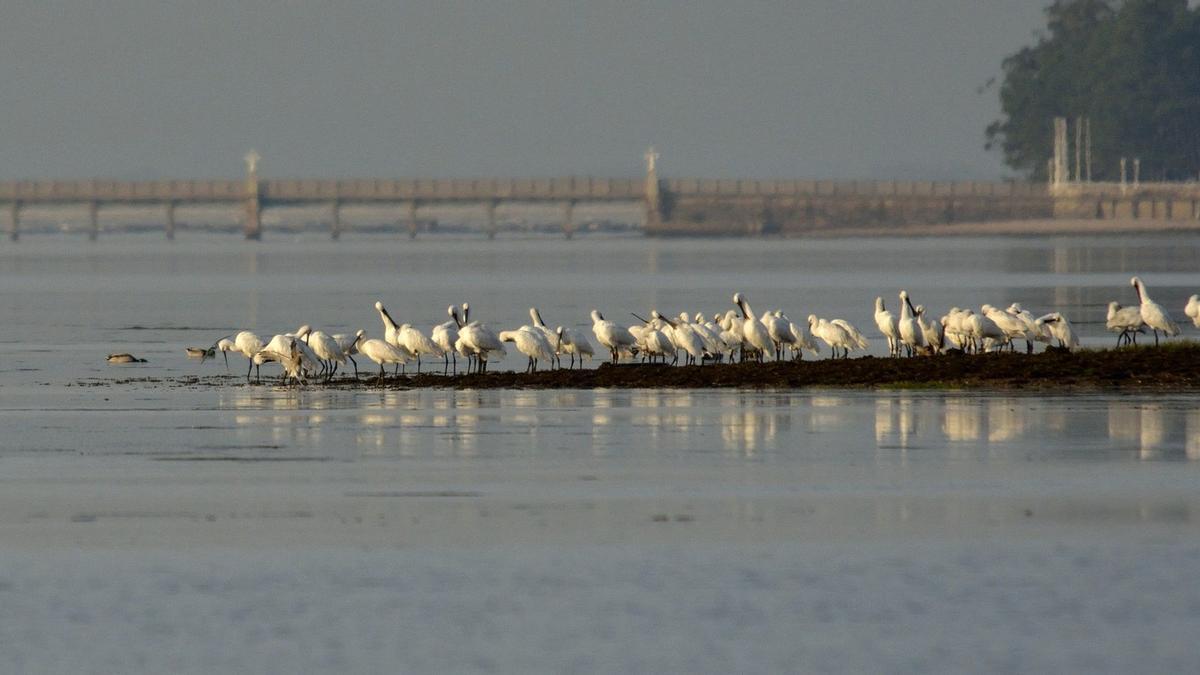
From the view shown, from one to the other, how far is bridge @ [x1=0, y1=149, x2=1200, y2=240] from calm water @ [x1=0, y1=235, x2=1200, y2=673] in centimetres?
14617

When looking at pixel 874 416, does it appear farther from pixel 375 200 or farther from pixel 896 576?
pixel 375 200

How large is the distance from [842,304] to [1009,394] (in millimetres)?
30353

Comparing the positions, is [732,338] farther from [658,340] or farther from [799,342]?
[658,340]

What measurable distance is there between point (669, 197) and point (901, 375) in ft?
513

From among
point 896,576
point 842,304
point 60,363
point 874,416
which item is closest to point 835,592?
point 896,576

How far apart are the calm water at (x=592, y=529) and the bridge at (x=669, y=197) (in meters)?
146

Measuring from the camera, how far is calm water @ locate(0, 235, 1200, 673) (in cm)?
1275

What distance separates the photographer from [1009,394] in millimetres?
25859

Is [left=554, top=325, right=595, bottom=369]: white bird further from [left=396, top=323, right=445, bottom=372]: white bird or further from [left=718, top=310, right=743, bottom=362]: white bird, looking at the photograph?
[left=718, top=310, right=743, bottom=362]: white bird

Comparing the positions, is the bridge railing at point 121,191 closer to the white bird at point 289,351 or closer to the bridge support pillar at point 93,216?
the bridge support pillar at point 93,216

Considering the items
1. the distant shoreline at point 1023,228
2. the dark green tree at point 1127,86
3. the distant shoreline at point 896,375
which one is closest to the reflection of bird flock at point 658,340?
the distant shoreline at point 896,375

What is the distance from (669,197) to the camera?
18350cm

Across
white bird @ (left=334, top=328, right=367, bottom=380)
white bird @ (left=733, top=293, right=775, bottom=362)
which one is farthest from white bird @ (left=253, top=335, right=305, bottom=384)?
white bird @ (left=733, top=293, right=775, bottom=362)

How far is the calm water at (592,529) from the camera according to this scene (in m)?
12.8
